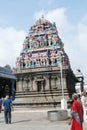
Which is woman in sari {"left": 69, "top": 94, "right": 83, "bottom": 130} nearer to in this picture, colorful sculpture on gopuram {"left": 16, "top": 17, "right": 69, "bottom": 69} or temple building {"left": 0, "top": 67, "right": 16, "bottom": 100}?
colorful sculpture on gopuram {"left": 16, "top": 17, "right": 69, "bottom": 69}

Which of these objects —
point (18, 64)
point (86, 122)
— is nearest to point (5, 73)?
point (18, 64)

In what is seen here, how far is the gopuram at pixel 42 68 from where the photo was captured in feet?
131

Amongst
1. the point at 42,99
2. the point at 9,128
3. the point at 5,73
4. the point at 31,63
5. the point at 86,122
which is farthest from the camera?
the point at 5,73

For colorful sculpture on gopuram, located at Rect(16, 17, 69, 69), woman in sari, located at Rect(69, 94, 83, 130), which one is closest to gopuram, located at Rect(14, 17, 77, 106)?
colorful sculpture on gopuram, located at Rect(16, 17, 69, 69)

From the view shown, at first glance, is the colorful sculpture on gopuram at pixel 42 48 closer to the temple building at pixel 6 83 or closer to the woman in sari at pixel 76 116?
the temple building at pixel 6 83

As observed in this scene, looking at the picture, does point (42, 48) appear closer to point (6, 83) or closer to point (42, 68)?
point (42, 68)

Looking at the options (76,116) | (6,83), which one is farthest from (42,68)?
(6,83)

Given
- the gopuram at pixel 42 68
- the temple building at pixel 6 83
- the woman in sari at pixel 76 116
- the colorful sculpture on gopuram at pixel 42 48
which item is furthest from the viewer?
the temple building at pixel 6 83

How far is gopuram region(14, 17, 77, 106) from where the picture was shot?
131ft

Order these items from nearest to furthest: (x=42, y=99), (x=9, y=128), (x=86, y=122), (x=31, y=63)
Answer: (x=9, y=128)
(x=86, y=122)
(x=42, y=99)
(x=31, y=63)

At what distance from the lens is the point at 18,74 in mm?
42875

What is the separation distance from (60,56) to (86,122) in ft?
85.3

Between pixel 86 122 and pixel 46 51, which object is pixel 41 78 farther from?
pixel 86 122

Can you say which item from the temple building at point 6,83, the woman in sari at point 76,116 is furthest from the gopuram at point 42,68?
the woman in sari at point 76,116
